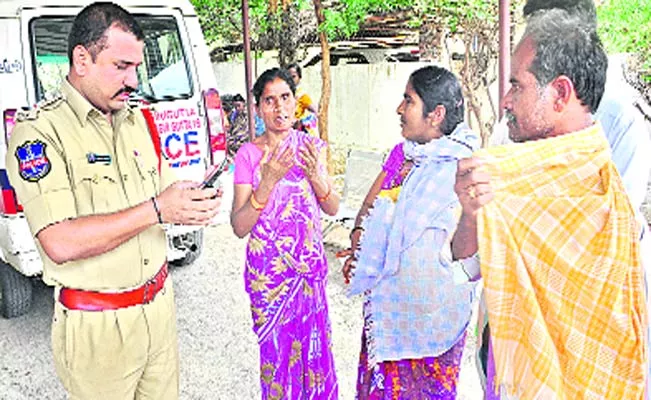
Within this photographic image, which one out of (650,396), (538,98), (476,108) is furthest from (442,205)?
(476,108)

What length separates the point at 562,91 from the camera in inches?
59.4

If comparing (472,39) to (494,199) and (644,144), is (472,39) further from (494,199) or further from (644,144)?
(494,199)

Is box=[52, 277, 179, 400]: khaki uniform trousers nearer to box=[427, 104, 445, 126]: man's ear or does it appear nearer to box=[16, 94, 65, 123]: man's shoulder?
box=[16, 94, 65, 123]: man's shoulder

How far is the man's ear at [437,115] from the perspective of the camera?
2.48 m

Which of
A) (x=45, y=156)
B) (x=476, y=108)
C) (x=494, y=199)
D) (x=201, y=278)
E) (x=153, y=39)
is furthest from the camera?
(x=476, y=108)

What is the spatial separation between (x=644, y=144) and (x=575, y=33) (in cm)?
66

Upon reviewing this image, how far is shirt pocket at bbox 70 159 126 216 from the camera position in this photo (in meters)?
1.97

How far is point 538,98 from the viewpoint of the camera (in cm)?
153

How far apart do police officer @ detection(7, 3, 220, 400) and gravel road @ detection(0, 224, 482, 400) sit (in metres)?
1.62

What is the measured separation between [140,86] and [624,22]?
514cm

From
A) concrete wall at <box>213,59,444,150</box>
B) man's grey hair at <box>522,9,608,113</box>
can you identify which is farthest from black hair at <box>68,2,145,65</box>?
concrete wall at <box>213,59,444,150</box>

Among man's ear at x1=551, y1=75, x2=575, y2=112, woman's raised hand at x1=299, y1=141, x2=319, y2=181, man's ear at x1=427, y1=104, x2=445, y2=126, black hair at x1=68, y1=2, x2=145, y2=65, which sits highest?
black hair at x1=68, y1=2, x2=145, y2=65

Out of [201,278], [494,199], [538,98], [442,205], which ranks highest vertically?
[538,98]

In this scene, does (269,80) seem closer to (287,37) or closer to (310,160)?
(310,160)
